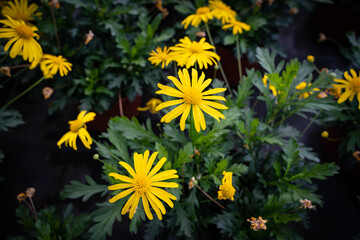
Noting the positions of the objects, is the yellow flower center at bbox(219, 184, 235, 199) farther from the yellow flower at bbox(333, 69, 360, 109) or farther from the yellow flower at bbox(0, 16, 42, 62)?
the yellow flower at bbox(0, 16, 42, 62)

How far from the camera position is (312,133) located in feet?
6.31

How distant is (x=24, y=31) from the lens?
801mm

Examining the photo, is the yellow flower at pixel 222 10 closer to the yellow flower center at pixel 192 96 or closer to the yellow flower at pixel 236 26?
the yellow flower at pixel 236 26

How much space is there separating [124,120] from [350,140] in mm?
1213

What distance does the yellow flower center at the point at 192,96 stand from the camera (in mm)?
717

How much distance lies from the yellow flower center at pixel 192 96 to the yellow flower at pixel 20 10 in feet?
3.80

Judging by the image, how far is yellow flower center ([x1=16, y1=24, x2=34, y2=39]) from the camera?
0.79 meters

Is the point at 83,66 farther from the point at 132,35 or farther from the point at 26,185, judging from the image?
the point at 26,185

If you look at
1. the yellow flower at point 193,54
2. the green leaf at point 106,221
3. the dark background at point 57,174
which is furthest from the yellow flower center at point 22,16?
the green leaf at point 106,221

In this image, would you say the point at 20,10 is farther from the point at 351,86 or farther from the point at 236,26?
the point at 351,86

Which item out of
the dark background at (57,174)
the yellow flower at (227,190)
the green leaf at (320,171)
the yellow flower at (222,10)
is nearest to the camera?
the yellow flower at (227,190)

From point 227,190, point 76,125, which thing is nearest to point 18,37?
point 76,125

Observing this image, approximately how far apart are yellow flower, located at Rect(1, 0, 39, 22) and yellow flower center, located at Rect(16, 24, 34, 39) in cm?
67

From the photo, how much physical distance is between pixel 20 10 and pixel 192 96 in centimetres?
128
